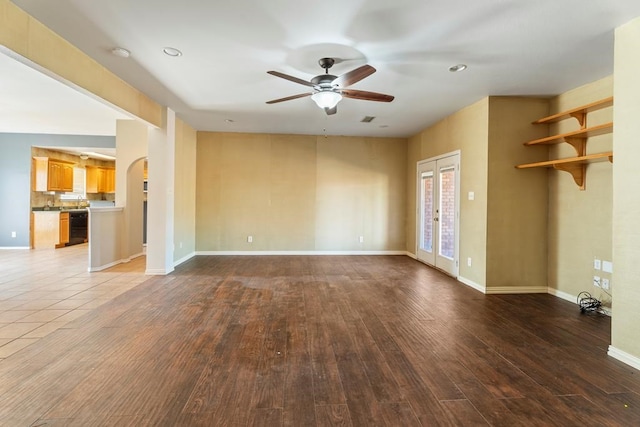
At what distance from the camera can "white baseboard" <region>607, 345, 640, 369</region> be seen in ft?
7.80

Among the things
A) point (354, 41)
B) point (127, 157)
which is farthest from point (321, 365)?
point (127, 157)

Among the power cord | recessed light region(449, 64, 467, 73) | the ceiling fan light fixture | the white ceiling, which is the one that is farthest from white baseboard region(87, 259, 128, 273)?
the power cord

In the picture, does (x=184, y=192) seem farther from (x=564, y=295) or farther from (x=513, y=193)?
(x=564, y=295)

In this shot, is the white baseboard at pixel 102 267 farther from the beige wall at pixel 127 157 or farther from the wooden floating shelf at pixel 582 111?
the wooden floating shelf at pixel 582 111

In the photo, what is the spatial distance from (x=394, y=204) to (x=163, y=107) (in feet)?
16.9

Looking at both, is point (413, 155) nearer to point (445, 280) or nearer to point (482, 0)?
point (445, 280)

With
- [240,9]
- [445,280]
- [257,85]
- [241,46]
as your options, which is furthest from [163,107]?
[445,280]

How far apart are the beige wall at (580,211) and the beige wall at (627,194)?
1209 mm

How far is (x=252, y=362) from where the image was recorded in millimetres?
2412

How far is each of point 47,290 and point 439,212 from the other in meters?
6.25

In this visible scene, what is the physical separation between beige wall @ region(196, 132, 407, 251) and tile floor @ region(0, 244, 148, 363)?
1940 millimetres

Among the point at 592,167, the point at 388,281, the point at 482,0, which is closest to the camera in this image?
the point at 482,0

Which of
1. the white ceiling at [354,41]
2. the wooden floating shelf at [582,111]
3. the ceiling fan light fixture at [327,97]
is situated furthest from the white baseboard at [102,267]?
the wooden floating shelf at [582,111]

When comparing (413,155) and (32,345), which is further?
(413,155)
